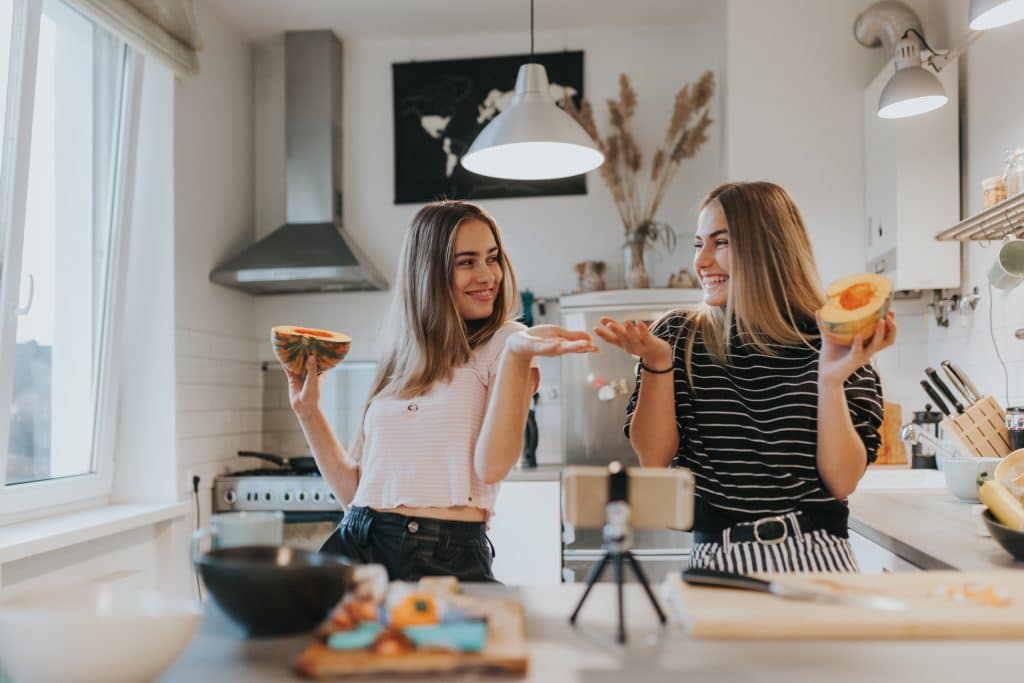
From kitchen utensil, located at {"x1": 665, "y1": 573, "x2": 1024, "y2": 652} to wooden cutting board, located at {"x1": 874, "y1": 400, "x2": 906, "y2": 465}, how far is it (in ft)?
8.03

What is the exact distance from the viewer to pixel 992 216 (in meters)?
2.42

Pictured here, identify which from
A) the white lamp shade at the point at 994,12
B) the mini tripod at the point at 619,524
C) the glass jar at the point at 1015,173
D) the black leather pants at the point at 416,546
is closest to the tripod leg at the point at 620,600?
the mini tripod at the point at 619,524

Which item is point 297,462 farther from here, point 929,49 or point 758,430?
point 929,49

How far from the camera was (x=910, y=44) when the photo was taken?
9.39 feet

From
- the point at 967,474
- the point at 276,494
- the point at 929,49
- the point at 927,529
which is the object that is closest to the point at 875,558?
the point at 927,529

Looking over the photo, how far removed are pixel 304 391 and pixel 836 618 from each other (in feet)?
3.57

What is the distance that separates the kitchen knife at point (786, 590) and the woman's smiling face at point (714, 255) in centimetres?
67

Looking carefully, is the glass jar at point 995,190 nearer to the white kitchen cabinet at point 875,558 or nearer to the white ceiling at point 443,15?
the white kitchen cabinet at point 875,558

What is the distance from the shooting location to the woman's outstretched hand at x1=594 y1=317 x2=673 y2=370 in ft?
4.64

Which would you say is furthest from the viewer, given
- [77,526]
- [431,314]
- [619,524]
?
[77,526]

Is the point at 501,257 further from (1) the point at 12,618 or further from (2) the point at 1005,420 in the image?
(2) the point at 1005,420

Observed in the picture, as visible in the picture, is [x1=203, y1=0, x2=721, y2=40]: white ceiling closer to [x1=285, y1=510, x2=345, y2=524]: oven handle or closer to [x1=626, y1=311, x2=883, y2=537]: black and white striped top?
[x1=285, y1=510, x2=345, y2=524]: oven handle

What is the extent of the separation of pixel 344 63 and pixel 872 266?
8.35 ft

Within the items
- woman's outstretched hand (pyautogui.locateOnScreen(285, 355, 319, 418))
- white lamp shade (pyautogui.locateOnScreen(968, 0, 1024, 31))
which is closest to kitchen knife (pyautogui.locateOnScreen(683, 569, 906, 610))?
woman's outstretched hand (pyautogui.locateOnScreen(285, 355, 319, 418))
